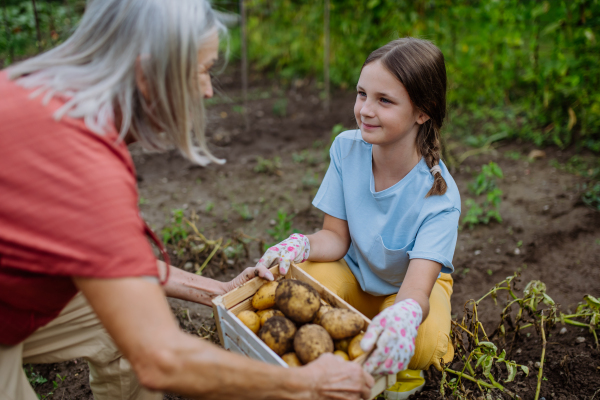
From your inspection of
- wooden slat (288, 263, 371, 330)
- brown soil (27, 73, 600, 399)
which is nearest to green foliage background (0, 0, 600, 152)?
brown soil (27, 73, 600, 399)

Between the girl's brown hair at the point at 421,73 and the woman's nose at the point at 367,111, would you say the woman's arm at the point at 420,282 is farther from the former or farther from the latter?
the woman's nose at the point at 367,111

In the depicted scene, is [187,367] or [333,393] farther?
[333,393]

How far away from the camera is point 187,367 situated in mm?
1063

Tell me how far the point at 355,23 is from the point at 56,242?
517 centimetres

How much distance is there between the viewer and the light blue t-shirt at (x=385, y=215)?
5.75ft

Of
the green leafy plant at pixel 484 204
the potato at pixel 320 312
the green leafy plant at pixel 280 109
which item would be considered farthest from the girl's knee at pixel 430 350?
the green leafy plant at pixel 280 109

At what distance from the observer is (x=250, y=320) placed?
152 cm

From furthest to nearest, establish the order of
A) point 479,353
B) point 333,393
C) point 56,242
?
point 479,353, point 333,393, point 56,242

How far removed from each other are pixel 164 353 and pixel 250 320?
51 centimetres

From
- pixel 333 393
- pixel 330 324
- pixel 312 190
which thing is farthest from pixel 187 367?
pixel 312 190

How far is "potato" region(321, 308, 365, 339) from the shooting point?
142 cm

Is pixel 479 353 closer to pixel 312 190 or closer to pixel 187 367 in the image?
pixel 187 367

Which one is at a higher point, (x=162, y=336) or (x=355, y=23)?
(x=355, y=23)

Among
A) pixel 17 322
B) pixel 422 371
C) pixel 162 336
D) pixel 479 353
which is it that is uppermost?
pixel 162 336
